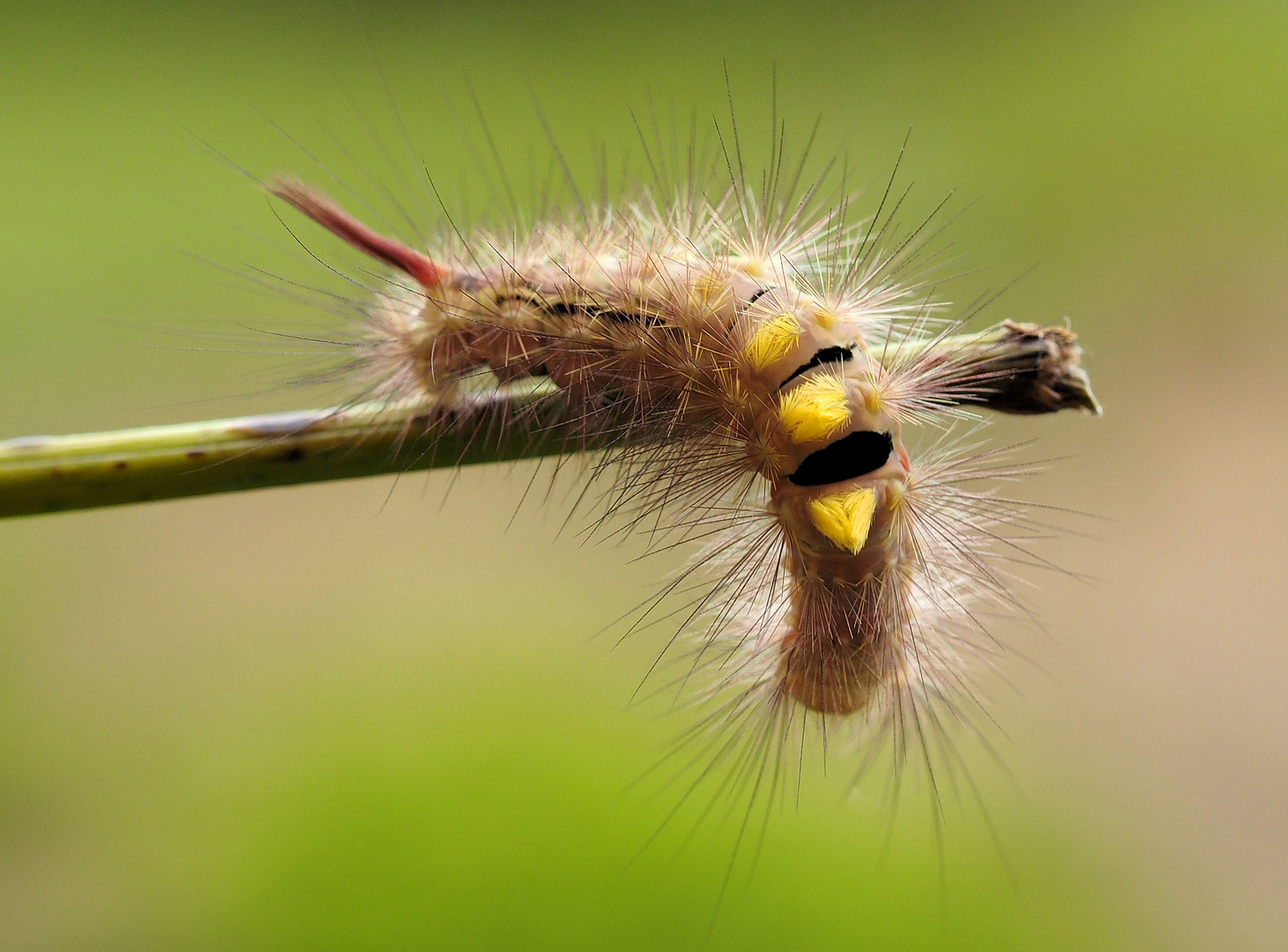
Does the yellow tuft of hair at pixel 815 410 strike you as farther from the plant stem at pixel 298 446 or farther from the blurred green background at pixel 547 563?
the blurred green background at pixel 547 563

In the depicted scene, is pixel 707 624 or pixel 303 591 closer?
pixel 707 624

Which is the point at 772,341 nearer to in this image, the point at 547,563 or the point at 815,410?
the point at 815,410

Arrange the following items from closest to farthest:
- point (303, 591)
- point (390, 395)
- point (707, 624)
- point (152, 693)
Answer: point (390, 395), point (707, 624), point (152, 693), point (303, 591)

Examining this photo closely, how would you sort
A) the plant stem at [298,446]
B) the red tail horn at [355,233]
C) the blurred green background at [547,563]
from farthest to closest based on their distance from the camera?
the blurred green background at [547,563] < the red tail horn at [355,233] < the plant stem at [298,446]

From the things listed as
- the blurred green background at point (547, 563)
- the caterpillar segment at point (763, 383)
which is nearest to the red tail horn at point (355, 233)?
the caterpillar segment at point (763, 383)

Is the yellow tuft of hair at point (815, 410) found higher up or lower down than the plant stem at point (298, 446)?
higher up

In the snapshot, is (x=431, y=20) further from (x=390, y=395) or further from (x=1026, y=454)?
(x=390, y=395)

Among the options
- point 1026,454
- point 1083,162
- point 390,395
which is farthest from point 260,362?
point 1083,162
